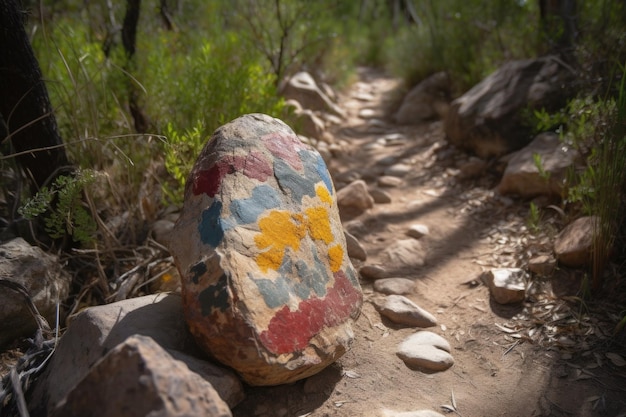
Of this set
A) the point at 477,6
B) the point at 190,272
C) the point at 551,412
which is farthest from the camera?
the point at 477,6

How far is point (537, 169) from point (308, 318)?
2218mm

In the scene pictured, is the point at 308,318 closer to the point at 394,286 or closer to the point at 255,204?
the point at 255,204

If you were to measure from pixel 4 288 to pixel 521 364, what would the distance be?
221 centimetres

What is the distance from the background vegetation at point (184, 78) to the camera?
251 centimetres

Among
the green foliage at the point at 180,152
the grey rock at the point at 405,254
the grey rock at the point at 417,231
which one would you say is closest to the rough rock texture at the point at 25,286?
the green foliage at the point at 180,152

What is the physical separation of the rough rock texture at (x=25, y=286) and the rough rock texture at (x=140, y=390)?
0.81 meters

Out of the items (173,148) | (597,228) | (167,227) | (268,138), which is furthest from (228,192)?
(597,228)

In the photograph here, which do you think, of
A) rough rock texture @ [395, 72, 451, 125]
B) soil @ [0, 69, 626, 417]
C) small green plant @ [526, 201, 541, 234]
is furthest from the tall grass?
rough rock texture @ [395, 72, 451, 125]

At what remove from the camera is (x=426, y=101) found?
5.64 metres

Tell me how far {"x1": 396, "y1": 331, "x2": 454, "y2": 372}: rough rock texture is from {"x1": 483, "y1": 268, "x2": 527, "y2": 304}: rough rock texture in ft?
1.58

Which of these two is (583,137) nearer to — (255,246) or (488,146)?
(488,146)

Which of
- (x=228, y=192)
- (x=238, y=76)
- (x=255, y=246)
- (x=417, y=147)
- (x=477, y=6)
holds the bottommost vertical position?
(x=417, y=147)

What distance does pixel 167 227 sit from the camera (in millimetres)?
2715

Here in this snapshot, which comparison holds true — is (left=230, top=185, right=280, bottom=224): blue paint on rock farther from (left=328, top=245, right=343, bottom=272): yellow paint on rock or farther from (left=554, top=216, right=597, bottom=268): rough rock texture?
(left=554, top=216, right=597, bottom=268): rough rock texture
